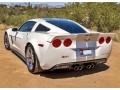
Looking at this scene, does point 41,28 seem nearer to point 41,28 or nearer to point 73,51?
point 41,28

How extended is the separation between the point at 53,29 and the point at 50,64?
108cm

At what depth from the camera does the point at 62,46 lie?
267 inches

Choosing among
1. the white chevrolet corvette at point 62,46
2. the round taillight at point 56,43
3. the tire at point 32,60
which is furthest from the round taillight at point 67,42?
the tire at point 32,60

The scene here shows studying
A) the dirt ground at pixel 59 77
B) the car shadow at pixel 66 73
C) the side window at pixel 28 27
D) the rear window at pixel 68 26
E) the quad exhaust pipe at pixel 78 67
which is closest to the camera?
the dirt ground at pixel 59 77

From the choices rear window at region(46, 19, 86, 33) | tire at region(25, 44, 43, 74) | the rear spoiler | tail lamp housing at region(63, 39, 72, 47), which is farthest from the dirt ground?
rear window at region(46, 19, 86, 33)

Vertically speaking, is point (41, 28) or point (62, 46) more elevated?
point (41, 28)

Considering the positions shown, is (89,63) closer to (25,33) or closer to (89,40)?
(89,40)

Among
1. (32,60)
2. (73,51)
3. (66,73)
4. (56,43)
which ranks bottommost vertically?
(66,73)

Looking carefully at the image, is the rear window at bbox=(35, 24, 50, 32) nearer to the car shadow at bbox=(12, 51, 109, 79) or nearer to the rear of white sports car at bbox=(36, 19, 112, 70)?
the rear of white sports car at bbox=(36, 19, 112, 70)

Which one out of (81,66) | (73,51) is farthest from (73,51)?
(81,66)

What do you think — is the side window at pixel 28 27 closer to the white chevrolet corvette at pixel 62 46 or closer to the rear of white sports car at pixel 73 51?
the white chevrolet corvette at pixel 62 46

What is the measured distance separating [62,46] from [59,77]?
0.92 meters

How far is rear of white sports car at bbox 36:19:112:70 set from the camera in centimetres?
673

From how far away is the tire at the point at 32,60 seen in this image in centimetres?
718
